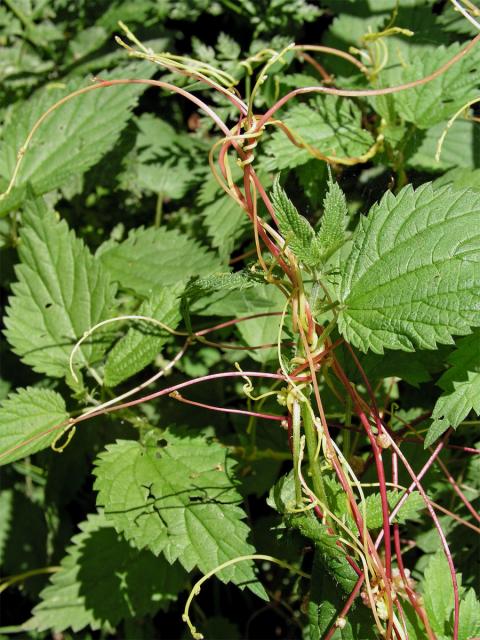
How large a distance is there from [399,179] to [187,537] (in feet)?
3.01

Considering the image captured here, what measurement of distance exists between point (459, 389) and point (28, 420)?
856mm

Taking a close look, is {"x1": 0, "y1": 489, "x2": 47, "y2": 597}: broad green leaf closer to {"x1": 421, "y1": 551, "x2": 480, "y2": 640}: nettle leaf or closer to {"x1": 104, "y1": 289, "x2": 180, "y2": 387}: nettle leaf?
{"x1": 104, "y1": 289, "x2": 180, "y2": 387}: nettle leaf

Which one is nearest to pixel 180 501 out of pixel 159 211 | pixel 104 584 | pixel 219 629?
pixel 104 584

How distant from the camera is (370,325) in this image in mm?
1219

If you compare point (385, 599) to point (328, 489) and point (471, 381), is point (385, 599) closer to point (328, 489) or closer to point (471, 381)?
point (328, 489)

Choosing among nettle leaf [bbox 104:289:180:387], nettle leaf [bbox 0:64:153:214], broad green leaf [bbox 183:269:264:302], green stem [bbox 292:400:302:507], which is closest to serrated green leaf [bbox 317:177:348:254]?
broad green leaf [bbox 183:269:264:302]

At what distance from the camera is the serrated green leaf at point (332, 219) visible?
47.6 inches

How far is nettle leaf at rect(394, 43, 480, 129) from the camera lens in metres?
1.61

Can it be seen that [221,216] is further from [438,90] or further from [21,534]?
[21,534]

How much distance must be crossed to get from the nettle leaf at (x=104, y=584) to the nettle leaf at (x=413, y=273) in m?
0.74

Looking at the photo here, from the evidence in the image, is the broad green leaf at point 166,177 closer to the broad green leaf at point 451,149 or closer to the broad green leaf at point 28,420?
the broad green leaf at point 451,149

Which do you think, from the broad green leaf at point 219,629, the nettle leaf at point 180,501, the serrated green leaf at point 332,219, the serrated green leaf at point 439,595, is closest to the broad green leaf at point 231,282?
the serrated green leaf at point 332,219

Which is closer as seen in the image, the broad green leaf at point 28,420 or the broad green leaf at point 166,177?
the broad green leaf at point 28,420

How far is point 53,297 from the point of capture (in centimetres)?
171
